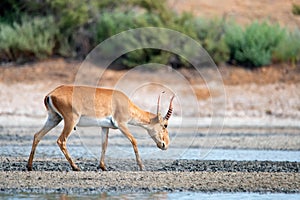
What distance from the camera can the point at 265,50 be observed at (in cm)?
2520

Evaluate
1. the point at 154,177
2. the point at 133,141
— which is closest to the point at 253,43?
the point at 133,141

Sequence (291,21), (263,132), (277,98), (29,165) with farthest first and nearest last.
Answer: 1. (291,21)
2. (277,98)
3. (263,132)
4. (29,165)

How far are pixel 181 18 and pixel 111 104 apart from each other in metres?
12.7

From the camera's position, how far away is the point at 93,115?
13797mm

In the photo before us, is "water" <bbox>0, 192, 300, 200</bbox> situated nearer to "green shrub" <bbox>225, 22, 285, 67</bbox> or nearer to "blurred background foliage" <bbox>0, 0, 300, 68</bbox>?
"blurred background foliage" <bbox>0, 0, 300, 68</bbox>

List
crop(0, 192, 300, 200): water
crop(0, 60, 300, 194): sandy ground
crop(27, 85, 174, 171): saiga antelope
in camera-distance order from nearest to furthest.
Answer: crop(0, 192, 300, 200): water, crop(0, 60, 300, 194): sandy ground, crop(27, 85, 174, 171): saiga antelope

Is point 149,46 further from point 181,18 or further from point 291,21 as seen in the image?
point 291,21

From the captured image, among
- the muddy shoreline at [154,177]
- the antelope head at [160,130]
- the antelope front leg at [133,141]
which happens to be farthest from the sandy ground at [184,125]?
the antelope head at [160,130]

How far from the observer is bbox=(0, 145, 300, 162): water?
15.8 meters

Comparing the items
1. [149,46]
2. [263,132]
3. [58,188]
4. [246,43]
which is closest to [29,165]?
[58,188]

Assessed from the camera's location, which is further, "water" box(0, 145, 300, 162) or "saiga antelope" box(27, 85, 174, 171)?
"water" box(0, 145, 300, 162)

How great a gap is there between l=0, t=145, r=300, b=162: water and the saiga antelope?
1544mm

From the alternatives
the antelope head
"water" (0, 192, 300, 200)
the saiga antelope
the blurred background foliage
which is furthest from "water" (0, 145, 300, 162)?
the blurred background foliage

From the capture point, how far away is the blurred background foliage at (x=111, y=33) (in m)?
24.7
